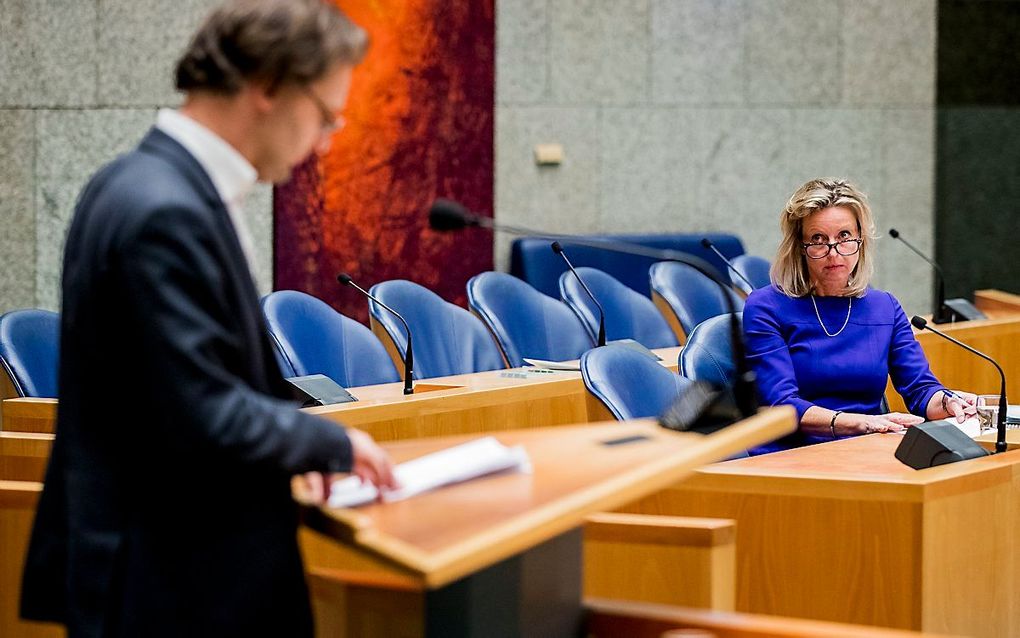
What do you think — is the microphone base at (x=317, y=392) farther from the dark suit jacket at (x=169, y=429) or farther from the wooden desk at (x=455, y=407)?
the dark suit jacket at (x=169, y=429)

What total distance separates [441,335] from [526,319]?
0.46 m

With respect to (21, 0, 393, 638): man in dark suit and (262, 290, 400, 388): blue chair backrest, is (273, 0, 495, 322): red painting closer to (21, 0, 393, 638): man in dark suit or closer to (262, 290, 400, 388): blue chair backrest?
(262, 290, 400, 388): blue chair backrest

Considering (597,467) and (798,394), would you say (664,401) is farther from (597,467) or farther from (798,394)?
(597,467)

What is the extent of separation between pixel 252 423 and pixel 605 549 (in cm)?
105

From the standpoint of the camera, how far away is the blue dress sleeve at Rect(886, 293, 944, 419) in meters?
3.79

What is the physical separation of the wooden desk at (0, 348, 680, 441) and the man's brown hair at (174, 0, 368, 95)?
1.77 meters

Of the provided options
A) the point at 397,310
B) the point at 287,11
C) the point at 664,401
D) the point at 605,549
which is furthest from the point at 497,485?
the point at 397,310

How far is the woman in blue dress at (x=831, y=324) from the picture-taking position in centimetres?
370

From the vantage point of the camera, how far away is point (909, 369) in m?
3.80

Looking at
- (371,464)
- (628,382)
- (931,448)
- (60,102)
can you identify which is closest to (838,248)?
(628,382)

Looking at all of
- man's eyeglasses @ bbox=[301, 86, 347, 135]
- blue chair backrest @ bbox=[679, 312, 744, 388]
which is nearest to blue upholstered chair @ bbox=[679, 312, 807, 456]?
blue chair backrest @ bbox=[679, 312, 744, 388]

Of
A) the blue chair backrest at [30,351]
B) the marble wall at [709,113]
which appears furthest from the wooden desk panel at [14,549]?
the marble wall at [709,113]

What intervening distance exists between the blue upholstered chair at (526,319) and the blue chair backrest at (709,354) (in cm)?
168

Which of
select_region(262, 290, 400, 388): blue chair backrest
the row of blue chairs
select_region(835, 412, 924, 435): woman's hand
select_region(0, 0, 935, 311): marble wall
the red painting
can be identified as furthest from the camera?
select_region(0, 0, 935, 311): marble wall
